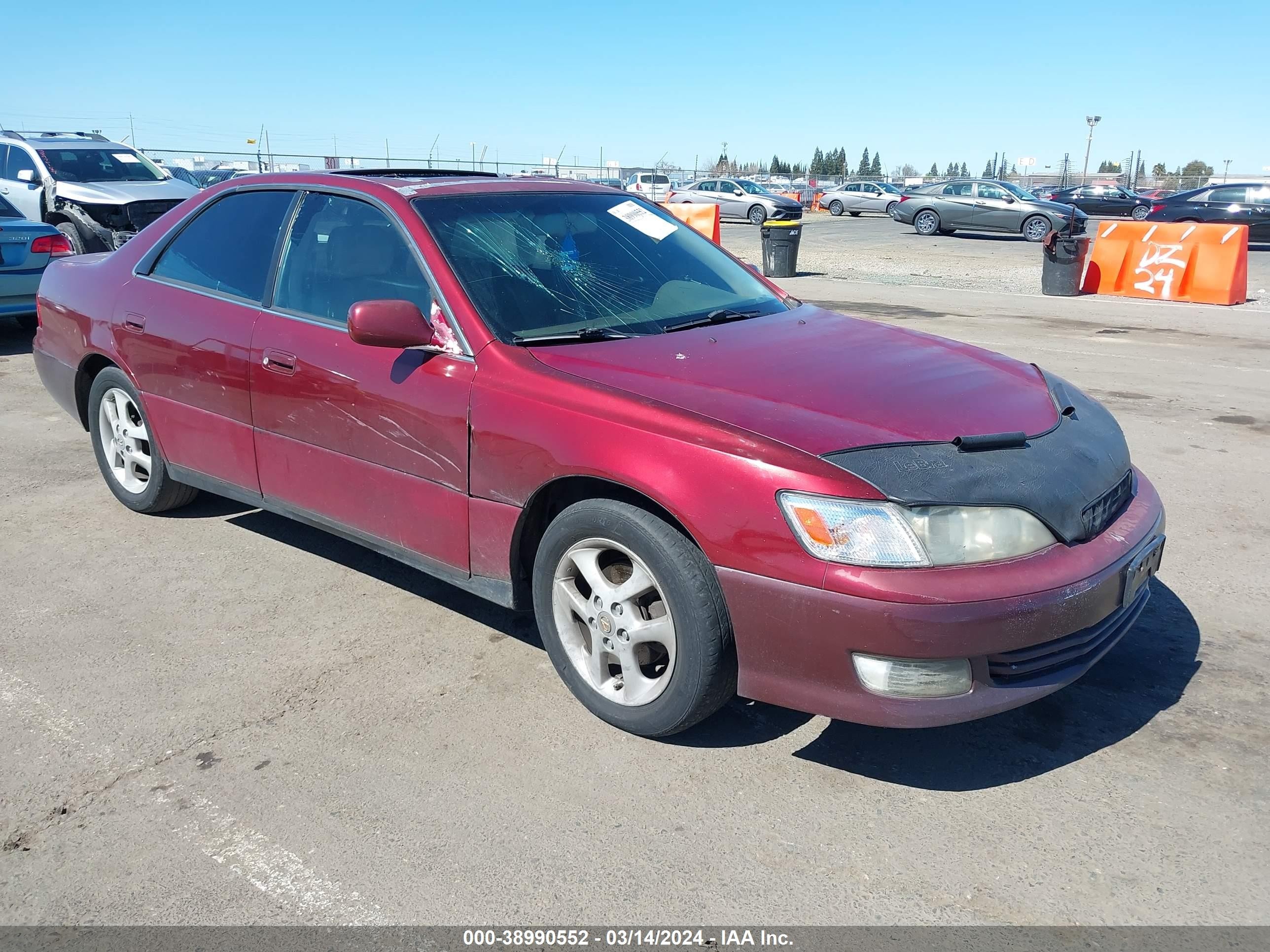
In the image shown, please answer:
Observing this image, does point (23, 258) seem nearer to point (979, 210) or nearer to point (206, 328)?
point (206, 328)

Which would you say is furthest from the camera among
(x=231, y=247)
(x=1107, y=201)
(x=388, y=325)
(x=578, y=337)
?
(x=1107, y=201)

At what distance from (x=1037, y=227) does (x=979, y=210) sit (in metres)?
1.68

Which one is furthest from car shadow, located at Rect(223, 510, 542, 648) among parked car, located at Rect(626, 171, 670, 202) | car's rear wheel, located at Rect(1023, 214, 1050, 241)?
parked car, located at Rect(626, 171, 670, 202)

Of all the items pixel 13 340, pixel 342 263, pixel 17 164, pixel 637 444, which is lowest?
pixel 13 340

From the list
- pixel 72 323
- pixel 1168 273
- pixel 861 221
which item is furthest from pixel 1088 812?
pixel 861 221

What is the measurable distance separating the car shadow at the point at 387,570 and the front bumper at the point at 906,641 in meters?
1.27

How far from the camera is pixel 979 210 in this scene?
27766mm

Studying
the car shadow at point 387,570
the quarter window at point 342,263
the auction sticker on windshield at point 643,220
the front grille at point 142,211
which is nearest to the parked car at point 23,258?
the front grille at point 142,211

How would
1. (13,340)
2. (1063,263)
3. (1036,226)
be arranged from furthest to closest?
(1036,226)
(1063,263)
(13,340)

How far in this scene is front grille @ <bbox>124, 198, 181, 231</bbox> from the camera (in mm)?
12781

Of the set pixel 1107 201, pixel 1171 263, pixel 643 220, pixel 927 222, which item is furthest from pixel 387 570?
pixel 1107 201

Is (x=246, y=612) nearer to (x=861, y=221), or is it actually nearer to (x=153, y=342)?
(x=153, y=342)

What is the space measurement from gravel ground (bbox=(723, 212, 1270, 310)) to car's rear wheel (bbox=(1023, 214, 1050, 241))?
332 millimetres

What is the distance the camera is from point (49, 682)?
3.56 m
